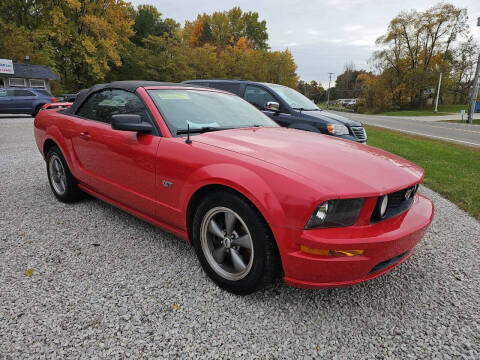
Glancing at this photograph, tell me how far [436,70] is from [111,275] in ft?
178

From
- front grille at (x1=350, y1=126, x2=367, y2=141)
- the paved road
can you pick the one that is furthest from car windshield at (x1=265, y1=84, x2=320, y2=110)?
the paved road

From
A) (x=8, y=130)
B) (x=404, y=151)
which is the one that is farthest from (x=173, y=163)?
(x=8, y=130)

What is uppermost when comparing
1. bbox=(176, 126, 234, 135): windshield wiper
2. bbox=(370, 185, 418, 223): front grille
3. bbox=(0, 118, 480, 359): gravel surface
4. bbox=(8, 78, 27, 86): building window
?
bbox=(8, 78, 27, 86): building window

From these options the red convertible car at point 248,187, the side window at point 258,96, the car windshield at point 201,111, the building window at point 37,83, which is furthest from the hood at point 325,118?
the building window at point 37,83

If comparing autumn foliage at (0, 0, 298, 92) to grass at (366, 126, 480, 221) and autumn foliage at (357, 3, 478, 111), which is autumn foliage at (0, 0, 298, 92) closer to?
autumn foliage at (357, 3, 478, 111)

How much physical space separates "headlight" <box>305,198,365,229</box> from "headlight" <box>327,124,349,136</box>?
470 centimetres

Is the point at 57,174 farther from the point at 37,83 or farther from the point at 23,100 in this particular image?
the point at 37,83

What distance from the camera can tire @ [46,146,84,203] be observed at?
379cm

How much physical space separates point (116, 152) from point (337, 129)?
15.4 feet

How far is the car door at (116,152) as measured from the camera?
8.84ft

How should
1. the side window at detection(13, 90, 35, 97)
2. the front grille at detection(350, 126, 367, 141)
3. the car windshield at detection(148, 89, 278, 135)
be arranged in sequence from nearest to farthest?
the car windshield at detection(148, 89, 278, 135), the front grille at detection(350, 126, 367, 141), the side window at detection(13, 90, 35, 97)

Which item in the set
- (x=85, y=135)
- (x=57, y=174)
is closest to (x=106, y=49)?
(x=57, y=174)

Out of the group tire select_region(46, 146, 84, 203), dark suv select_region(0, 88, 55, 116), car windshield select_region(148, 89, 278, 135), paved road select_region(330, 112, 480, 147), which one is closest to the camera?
car windshield select_region(148, 89, 278, 135)

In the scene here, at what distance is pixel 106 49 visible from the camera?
32281 millimetres
